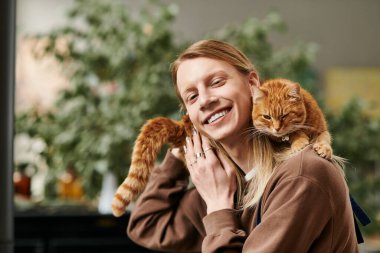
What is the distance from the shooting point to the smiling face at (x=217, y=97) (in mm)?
1162

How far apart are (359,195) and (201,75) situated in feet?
7.43

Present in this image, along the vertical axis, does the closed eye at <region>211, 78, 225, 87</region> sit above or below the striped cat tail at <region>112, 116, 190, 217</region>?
above

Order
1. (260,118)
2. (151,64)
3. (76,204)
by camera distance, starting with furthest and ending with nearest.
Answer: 1. (76,204)
2. (151,64)
3. (260,118)

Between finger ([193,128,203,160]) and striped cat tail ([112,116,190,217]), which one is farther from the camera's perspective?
finger ([193,128,203,160])

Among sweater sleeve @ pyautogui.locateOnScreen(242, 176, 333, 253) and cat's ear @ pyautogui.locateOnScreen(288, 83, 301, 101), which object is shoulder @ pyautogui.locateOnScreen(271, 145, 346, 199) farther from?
cat's ear @ pyautogui.locateOnScreen(288, 83, 301, 101)

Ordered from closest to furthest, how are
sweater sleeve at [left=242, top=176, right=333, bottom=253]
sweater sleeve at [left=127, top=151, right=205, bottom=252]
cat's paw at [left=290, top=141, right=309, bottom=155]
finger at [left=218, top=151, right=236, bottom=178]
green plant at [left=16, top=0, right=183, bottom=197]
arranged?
1. sweater sleeve at [left=242, top=176, right=333, bottom=253]
2. cat's paw at [left=290, top=141, right=309, bottom=155]
3. finger at [left=218, top=151, right=236, bottom=178]
4. sweater sleeve at [left=127, top=151, right=205, bottom=252]
5. green plant at [left=16, top=0, right=183, bottom=197]

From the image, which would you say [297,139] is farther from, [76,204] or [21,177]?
[21,177]

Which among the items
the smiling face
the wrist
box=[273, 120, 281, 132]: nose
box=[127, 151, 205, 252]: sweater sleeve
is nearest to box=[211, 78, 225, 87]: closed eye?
the smiling face

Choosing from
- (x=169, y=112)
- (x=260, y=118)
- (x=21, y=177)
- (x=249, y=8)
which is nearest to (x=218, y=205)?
(x=260, y=118)

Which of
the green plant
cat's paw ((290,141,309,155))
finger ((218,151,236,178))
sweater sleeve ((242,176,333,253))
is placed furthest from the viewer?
the green plant

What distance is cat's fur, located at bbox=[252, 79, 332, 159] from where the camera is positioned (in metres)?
1.16

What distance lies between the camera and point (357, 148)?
317cm

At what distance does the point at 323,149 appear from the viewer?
43.4 inches

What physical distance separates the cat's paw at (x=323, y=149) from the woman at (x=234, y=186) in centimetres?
2
